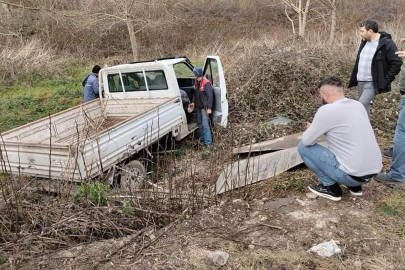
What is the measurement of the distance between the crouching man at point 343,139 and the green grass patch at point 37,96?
311 inches

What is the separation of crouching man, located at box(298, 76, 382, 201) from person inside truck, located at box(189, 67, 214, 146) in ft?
11.1

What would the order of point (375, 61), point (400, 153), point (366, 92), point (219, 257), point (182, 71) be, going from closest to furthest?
point (219, 257) → point (400, 153) → point (375, 61) → point (366, 92) → point (182, 71)

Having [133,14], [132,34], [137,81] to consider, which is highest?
[133,14]

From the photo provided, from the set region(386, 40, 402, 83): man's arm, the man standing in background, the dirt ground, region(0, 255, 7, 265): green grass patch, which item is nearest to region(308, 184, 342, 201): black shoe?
the dirt ground

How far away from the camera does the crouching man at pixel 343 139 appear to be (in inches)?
135

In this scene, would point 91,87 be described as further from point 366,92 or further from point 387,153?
point 387,153

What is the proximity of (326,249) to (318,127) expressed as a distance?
3.74 ft

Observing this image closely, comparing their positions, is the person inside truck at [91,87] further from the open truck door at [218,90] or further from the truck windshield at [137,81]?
the open truck door at [218,90]

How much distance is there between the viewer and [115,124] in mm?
5359

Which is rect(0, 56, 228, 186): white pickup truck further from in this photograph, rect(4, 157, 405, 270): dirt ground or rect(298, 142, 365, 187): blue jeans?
rect(298, 142, 365, 187): blue jeans

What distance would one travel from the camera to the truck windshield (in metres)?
6.81

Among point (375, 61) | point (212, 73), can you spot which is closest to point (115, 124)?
point (212, 73)

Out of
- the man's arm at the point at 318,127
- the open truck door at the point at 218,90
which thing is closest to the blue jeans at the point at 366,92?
the man's arm at the point at 318,127

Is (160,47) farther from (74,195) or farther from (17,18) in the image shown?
(74,195)
